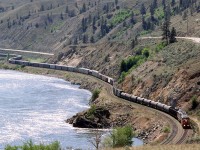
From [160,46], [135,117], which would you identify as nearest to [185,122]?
[135,117]

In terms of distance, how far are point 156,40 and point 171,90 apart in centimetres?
6495

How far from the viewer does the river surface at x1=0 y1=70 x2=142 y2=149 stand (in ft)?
285

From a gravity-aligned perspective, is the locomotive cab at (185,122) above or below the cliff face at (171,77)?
above

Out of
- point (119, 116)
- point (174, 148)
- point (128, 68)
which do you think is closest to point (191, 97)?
point (119, 116)

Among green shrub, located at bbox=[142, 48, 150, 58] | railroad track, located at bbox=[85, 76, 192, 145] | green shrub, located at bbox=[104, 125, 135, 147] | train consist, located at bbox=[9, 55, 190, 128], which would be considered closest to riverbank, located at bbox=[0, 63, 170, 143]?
railroad track, located at bbox=[85, 76, 192, 145]

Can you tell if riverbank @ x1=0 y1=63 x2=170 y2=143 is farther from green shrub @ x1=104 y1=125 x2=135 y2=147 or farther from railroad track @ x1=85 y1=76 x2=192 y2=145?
green shrub @ x1=104 y1=125 x2=135 y2=147

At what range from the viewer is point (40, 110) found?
366 ft

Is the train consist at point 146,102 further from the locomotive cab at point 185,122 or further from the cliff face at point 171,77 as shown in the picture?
the cliff face at point 171,77

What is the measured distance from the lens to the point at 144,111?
A: 96375 millimetres

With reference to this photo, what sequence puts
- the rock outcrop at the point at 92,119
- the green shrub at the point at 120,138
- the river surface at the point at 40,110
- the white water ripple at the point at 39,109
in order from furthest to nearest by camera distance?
the rock outcrop at the point at 92,119
the white water ripple at the point at 39,109
the river surface at the point at 40,110
the green shrub at the point at 120,138

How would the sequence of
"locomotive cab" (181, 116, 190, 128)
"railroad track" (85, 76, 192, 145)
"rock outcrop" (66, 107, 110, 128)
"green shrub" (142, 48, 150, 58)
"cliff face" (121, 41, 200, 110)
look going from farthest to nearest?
1. "green shrub" (142, 48, 150, 58)
2. "cliff face" (121, 41, 200, 110)
3. "rock outcrop" (66, 107, 110, 128)
4. "locomotive cab" (181, 116, 190, 128)
5. "railroad track" (85, 76, 192, 145)

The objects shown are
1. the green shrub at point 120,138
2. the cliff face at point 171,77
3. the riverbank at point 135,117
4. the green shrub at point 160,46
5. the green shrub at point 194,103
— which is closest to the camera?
the green shrub at point 120,138

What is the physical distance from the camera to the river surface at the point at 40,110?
86.8m

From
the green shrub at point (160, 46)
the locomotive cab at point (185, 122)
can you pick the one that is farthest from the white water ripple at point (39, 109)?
the green shrub at point (160, 46)
